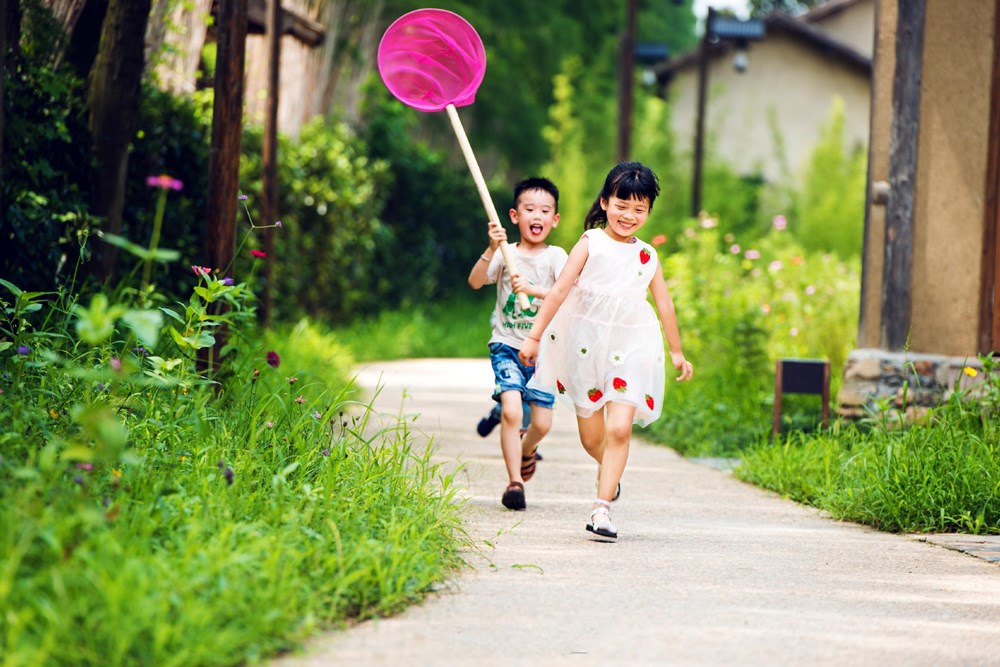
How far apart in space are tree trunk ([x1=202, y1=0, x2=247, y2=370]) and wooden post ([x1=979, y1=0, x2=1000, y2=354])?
4657mm

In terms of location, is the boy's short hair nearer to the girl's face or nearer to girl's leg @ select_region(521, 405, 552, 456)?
the girl's face

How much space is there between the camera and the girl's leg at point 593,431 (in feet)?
20.7

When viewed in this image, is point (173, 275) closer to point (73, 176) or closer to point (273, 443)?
point (73, 176)

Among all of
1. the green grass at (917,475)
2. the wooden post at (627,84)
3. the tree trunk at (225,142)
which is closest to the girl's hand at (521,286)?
the green grass at (917,475)

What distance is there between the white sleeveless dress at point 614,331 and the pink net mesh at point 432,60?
3.95ft

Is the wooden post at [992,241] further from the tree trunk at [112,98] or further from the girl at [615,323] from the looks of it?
the tree trunk at [112,98]

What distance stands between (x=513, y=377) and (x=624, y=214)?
110cm

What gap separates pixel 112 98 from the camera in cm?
813

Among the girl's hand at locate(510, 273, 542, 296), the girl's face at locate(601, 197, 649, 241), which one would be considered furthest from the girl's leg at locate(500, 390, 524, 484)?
the girl's face at locate(601, 197, 649, 241)

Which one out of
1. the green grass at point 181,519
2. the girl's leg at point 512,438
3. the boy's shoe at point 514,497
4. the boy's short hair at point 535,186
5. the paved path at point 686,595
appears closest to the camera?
the green grass at point 181,519

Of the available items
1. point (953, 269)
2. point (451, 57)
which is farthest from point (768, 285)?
point (451, 57)

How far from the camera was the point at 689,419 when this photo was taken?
398 inches

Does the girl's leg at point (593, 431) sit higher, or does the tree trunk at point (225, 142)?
the tree trunk at point (225, 142)

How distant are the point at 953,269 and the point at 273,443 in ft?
16.9
